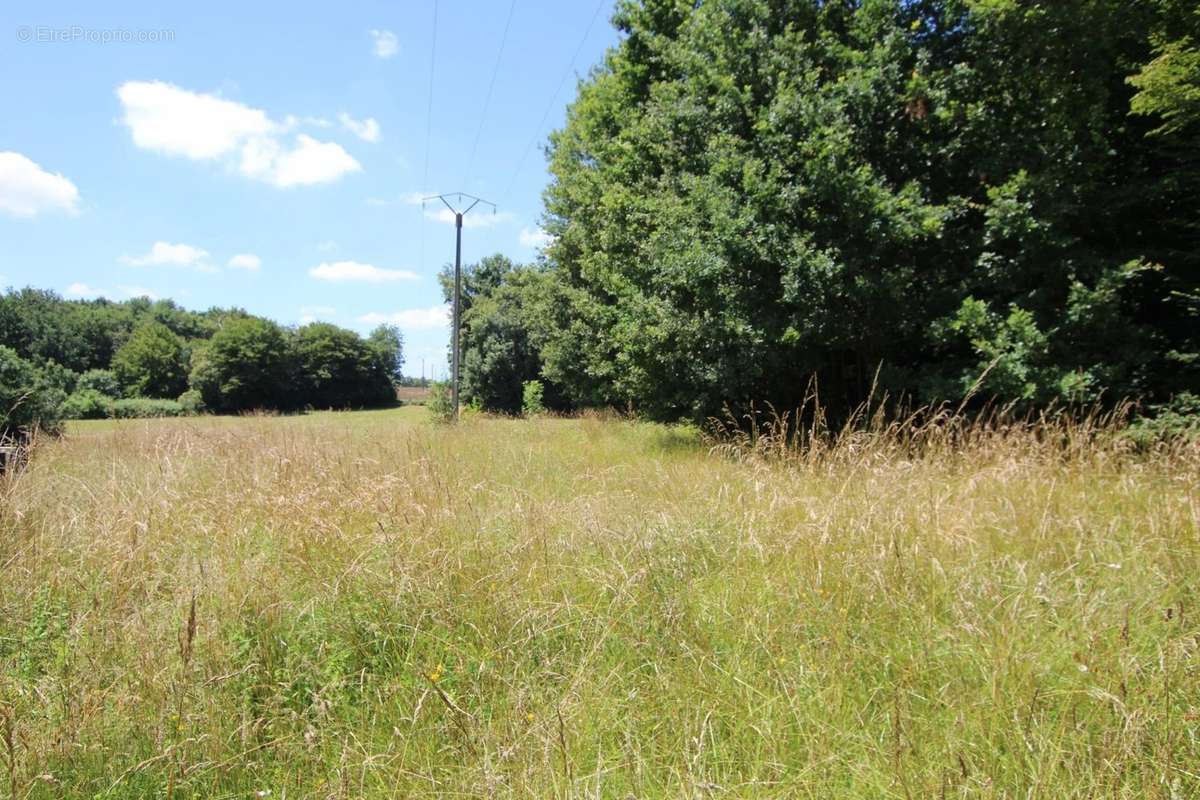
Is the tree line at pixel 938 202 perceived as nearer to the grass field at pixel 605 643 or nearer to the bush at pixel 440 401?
the grass field at pixel 605 643

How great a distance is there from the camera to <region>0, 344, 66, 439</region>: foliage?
956 centimetres

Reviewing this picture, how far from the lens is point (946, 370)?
7.84 meters

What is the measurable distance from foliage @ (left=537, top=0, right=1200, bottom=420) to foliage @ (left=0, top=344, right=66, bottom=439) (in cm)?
1095

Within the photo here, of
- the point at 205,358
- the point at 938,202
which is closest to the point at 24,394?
the point at 938,202

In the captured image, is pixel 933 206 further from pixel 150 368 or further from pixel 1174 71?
pixel 150 368

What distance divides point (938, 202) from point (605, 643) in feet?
28.3

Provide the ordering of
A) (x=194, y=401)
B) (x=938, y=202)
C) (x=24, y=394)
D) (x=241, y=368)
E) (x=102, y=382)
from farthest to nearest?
(x=241, y=368) → (x=102, y=382) → (x=194, y=401) → (x=24, y=394) → (x=938, y=202)

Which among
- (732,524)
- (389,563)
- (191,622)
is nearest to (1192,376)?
(732,524)

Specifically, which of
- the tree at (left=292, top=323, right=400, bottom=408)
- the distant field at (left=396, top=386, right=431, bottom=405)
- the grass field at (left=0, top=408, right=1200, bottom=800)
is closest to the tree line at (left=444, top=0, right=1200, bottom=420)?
the grass field at (left=0, top=408, right=1200, bottom=800)

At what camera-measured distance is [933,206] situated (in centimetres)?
761

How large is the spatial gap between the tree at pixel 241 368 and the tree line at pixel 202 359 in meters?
0.09

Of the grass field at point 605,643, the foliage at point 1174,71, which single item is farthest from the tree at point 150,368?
the foliage at point 1174,71

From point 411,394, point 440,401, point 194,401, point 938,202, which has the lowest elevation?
point 194,401

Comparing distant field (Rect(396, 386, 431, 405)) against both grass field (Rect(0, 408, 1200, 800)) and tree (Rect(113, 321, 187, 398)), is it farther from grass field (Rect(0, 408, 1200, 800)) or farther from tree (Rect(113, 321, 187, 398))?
grass field (Rect(0, 408, 1200, 800))
